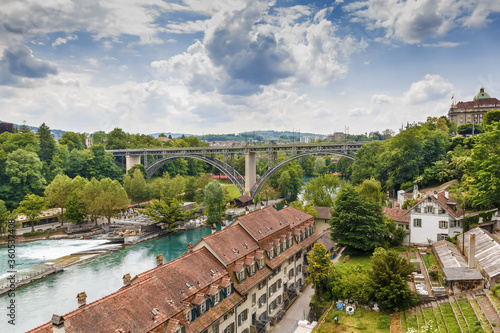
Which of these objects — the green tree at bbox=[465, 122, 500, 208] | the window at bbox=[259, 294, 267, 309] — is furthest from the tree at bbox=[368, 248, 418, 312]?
the green tree at bbox=[465, 122, 500, 208]

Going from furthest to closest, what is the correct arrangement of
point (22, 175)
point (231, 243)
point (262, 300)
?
point (22, 175), point (262, 300), point (231, 243)

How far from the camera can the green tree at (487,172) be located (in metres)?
25.4

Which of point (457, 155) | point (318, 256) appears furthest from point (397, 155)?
point (318, 256)

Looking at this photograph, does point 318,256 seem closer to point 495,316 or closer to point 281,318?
point 281,318

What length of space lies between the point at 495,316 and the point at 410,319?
3.42 m

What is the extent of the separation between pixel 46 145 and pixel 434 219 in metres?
60.2

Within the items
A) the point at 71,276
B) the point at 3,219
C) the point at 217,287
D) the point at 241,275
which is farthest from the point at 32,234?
the point at 217,287

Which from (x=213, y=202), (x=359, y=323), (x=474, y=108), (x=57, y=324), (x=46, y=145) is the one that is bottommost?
(x=359, y=323)

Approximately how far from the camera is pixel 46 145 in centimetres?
5953

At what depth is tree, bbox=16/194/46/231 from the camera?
137ft

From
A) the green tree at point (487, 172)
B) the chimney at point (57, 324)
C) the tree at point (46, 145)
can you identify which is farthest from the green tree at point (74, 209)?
the green tree at point (487, 172)

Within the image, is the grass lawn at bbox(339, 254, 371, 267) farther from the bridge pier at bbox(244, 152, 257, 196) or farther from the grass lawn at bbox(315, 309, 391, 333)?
the bridge pier at bbox(244, 152, 257, 196)

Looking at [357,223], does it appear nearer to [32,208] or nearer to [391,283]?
[391,283]

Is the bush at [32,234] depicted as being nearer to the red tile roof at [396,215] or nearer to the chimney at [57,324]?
the chimney at [57,324]
